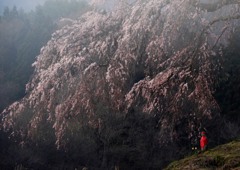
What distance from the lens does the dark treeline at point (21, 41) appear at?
2952cm

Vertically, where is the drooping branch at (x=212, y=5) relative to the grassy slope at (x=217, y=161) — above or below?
above

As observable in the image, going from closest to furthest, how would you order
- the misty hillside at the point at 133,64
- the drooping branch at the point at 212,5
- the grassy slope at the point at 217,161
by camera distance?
the grassy slope at the point at 217,161 → the misty hillside at the point at 133,64 → the drooping branch at the point at 212,5

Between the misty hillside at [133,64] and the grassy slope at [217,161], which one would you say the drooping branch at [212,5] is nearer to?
the misty hillside at [133,64]

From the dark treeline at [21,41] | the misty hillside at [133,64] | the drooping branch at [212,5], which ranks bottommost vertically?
the misty hillside at [133,64]

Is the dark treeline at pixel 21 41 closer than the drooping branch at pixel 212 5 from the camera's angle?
No

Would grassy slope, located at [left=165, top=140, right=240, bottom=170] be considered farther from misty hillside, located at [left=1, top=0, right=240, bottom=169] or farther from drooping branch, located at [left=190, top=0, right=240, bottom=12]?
drooping branch, located at [left=190, top=0, right=240, bottom=12]

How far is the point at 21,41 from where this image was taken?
115ft

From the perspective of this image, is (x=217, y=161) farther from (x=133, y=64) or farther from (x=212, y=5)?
(x=212, y=5)

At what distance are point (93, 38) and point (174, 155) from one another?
616 inches

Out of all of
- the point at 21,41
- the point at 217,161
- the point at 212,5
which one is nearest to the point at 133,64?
the point at 212,5

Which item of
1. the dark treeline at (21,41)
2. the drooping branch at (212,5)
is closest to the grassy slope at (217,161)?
the drooping branch at (212,5)

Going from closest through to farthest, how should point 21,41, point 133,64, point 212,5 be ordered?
point 133,64 < point 212,5 < point 21,41

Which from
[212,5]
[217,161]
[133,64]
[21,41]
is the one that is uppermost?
[21,41]

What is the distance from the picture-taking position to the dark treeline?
2952 centimetres
